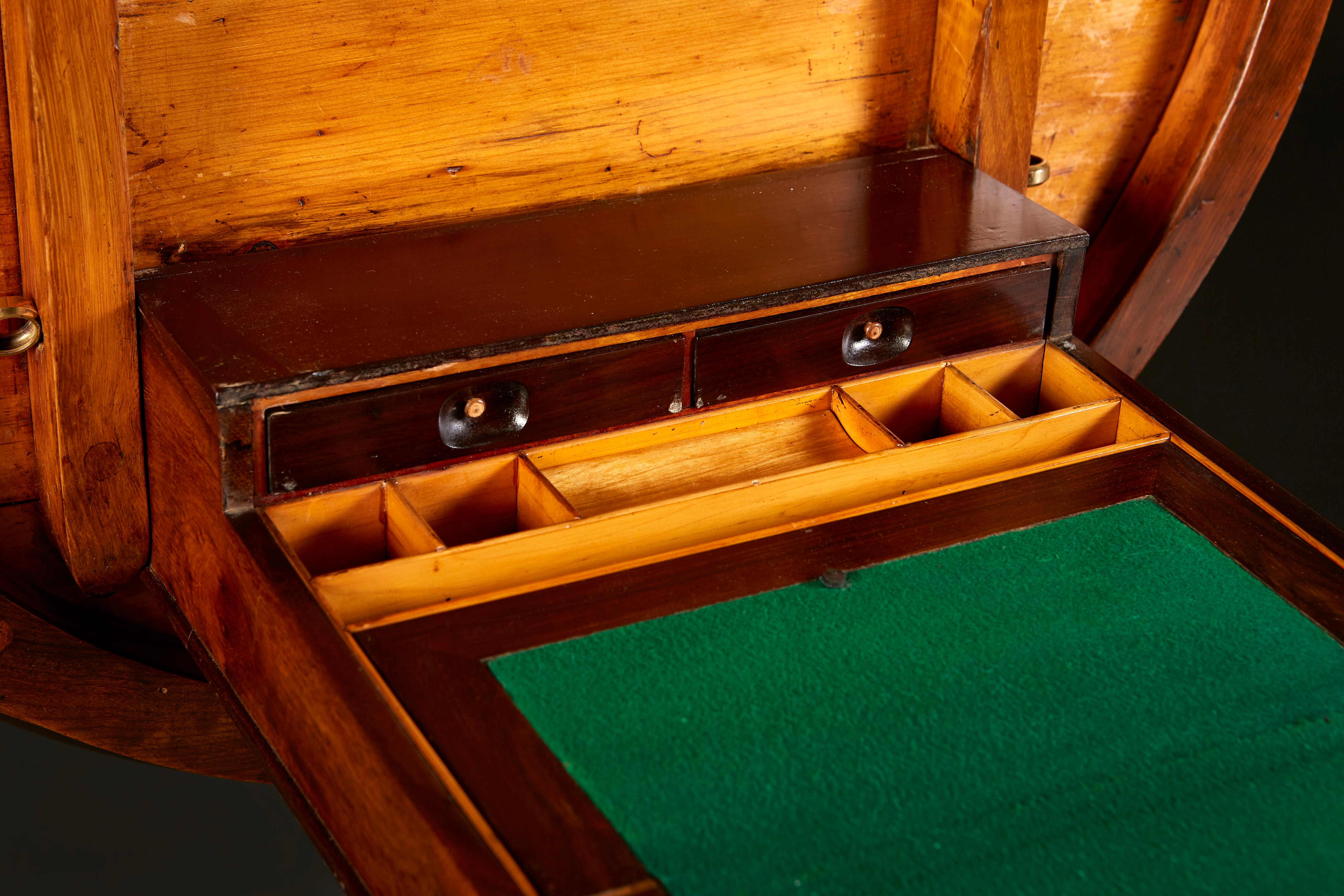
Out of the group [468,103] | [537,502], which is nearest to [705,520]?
[537,502]

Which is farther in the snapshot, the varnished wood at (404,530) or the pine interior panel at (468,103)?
the pine interior panel at (468,103)

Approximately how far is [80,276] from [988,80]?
111 centimetres

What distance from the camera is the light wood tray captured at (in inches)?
50.3

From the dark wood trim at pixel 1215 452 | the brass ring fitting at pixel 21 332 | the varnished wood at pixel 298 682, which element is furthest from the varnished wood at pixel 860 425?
the brass ring fitting at pixel 21 332

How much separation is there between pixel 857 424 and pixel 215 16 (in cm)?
77

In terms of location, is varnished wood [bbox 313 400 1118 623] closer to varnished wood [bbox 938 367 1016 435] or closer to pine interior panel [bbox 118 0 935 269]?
varnished wood [bbox 938 367 1016 435]

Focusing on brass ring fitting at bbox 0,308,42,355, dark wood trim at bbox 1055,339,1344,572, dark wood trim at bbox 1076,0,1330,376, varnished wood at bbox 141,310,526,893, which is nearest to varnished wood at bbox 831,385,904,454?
dark wood trim at bbox 1055,339,1344,572

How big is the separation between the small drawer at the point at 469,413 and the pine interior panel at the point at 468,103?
35cm

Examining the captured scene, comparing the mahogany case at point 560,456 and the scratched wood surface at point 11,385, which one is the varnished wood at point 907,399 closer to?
the mahogany case at point 560,456

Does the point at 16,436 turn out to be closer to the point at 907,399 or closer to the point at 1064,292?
the point at 907,399

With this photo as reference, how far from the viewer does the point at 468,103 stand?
1.67m

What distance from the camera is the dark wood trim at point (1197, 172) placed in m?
2.20

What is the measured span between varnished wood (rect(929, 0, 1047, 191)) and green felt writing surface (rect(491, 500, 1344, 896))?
2.44 feet

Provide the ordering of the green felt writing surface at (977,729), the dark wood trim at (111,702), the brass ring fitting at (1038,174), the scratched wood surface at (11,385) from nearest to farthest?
the green felt writing surface at (977,729) < the scratched wood surface at (11,385) < the dark wood trim at (111,702) < the brass ring fitting at (1038,174)
